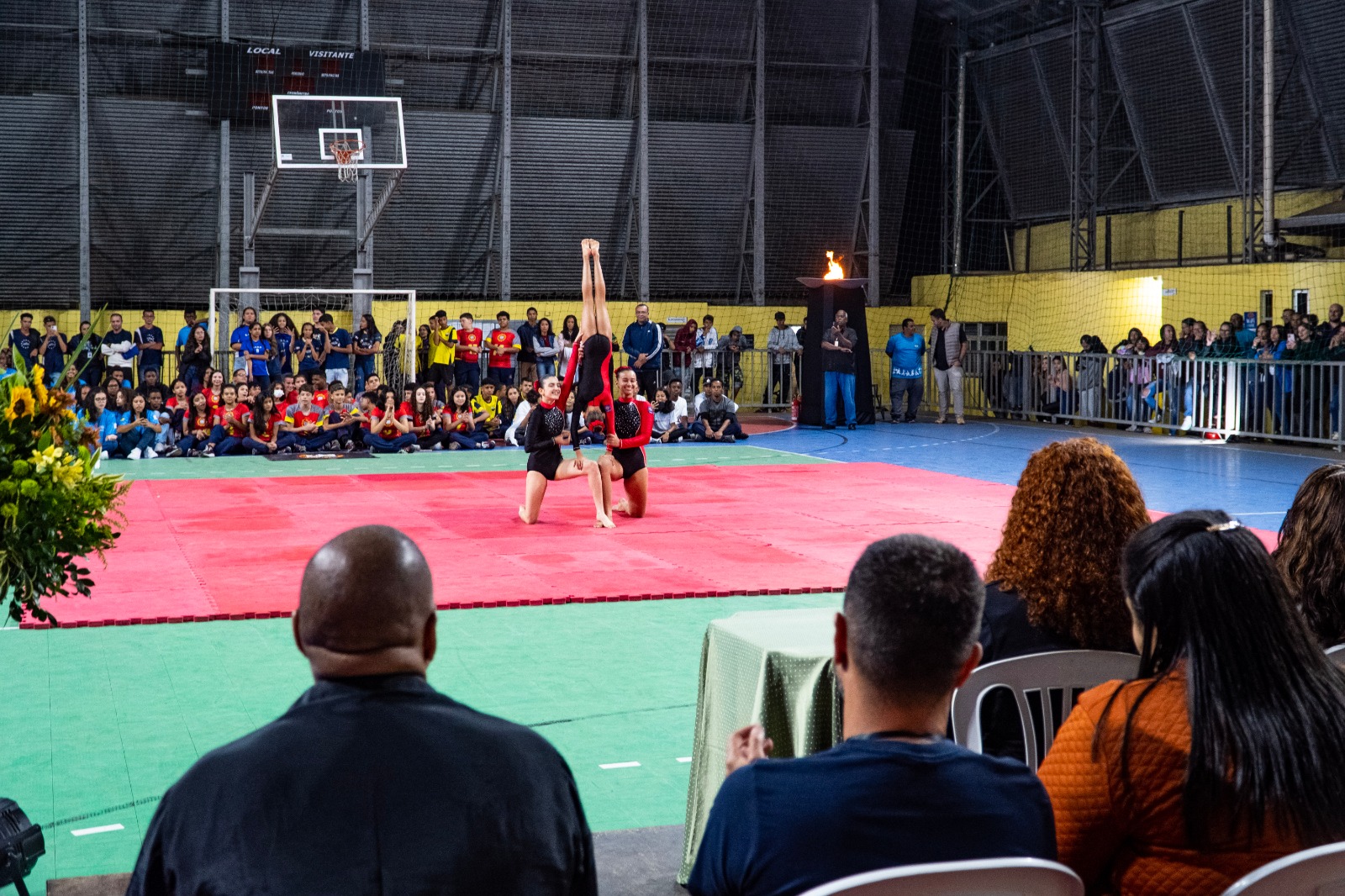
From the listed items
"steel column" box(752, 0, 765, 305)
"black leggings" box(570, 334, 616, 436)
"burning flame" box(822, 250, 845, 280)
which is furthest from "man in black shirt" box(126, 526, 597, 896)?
"steel column" box(752, 0, 765, 305)

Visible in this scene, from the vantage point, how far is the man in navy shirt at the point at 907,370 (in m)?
24.0

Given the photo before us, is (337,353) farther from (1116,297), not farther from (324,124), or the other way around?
(1116,297)

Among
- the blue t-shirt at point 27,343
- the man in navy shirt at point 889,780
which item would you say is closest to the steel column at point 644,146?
the blue t-shirt at point 27,343

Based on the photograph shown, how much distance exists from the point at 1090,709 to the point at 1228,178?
75.4 feet

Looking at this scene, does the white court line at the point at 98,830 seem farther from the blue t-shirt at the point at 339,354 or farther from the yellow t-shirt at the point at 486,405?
the blue t-shirt at the point at 339,354

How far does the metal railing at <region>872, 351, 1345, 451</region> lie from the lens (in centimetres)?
1788

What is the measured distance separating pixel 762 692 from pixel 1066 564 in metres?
0.86

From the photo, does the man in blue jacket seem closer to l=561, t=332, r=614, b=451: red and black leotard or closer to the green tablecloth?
l=561, t=332, r=614, b=451: red and black leotard

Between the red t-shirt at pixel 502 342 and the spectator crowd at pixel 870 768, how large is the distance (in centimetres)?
1925

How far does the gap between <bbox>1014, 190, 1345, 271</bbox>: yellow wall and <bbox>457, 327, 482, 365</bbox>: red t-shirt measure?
11.7m

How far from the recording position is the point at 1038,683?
10.5 feet

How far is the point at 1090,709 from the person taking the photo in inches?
98.9

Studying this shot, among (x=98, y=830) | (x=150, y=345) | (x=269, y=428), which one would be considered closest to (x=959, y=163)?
(x=269, y=428)

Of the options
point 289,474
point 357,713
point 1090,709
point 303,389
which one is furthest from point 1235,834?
point 303,389
